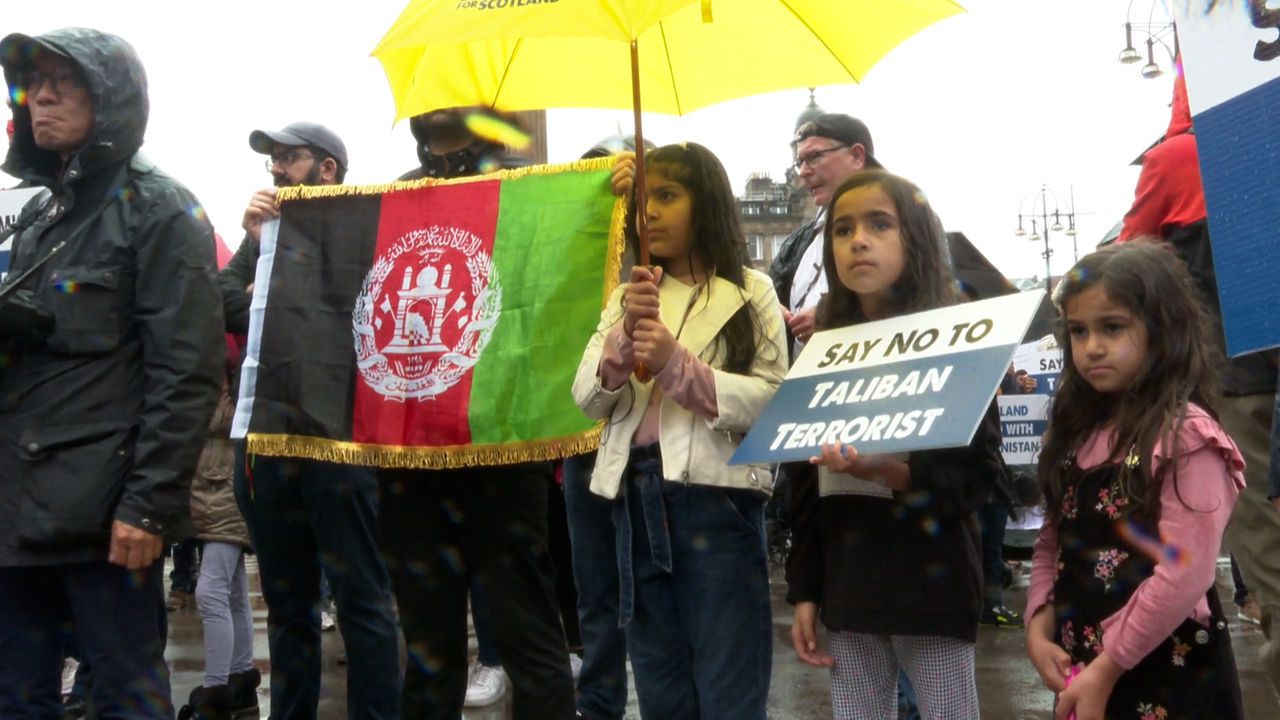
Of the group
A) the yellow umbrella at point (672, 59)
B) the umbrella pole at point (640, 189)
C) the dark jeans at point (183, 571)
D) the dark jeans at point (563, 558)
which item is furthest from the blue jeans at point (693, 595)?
the dark jeans at point (183, 571)

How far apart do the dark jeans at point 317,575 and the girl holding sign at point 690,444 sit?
1.16 metres

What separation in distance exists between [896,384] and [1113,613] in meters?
0.64

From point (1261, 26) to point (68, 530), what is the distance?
2899 millimetres

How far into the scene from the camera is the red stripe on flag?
3.99 meters

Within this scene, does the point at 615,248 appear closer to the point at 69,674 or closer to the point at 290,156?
the point at 290,156

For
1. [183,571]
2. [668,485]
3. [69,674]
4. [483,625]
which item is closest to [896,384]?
[668,485]

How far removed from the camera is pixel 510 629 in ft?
12.2

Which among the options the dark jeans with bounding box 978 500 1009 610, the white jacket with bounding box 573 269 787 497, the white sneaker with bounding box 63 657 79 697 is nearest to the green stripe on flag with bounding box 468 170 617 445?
the white jacket with bounding box 573 269 787 497

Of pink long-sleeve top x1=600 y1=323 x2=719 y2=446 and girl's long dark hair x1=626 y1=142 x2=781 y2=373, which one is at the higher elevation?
girl's long dark hair x1=626 y1=142 x2=781 y2=373

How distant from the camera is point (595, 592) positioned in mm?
4512

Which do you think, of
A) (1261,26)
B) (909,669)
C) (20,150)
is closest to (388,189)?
(20,150)

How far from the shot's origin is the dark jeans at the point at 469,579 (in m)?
3.71

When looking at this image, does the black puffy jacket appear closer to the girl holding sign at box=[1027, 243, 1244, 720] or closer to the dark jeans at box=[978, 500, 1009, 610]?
the girl holding sign at box=[1027, 243, 1244, 720]

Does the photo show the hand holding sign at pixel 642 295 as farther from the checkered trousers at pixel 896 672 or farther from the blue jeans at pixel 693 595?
the checkered trousers at pixel 896 672
